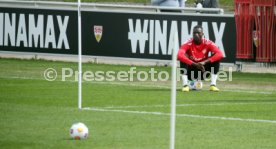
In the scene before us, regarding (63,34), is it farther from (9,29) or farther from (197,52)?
(197,52)

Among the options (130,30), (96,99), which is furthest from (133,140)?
(130,30)

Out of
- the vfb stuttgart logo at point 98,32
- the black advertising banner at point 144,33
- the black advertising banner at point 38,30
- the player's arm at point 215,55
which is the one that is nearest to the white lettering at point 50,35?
the black advertising banner at point 38,30

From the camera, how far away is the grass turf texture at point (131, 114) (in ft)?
53.5

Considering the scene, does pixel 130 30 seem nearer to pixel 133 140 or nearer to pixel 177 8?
pixel 177 8

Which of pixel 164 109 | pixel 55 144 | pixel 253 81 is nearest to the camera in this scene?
pixel 55 144

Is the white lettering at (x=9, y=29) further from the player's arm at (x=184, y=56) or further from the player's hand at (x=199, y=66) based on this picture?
the player's hand at (x=199, y=66)

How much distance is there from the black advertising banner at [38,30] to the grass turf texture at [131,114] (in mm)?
3649

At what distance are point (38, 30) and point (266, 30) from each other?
7.02m

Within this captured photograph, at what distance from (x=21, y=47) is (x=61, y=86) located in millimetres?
8223

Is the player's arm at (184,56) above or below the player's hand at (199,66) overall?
above

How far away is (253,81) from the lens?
29094 mm

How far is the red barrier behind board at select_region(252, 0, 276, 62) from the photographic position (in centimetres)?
3170

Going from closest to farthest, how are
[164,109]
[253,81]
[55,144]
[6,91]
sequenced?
1. [55,144]
2. [164,109]
3. [6,91]
4. [253,81]

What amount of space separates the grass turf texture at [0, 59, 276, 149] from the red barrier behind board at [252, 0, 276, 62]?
1850mm
